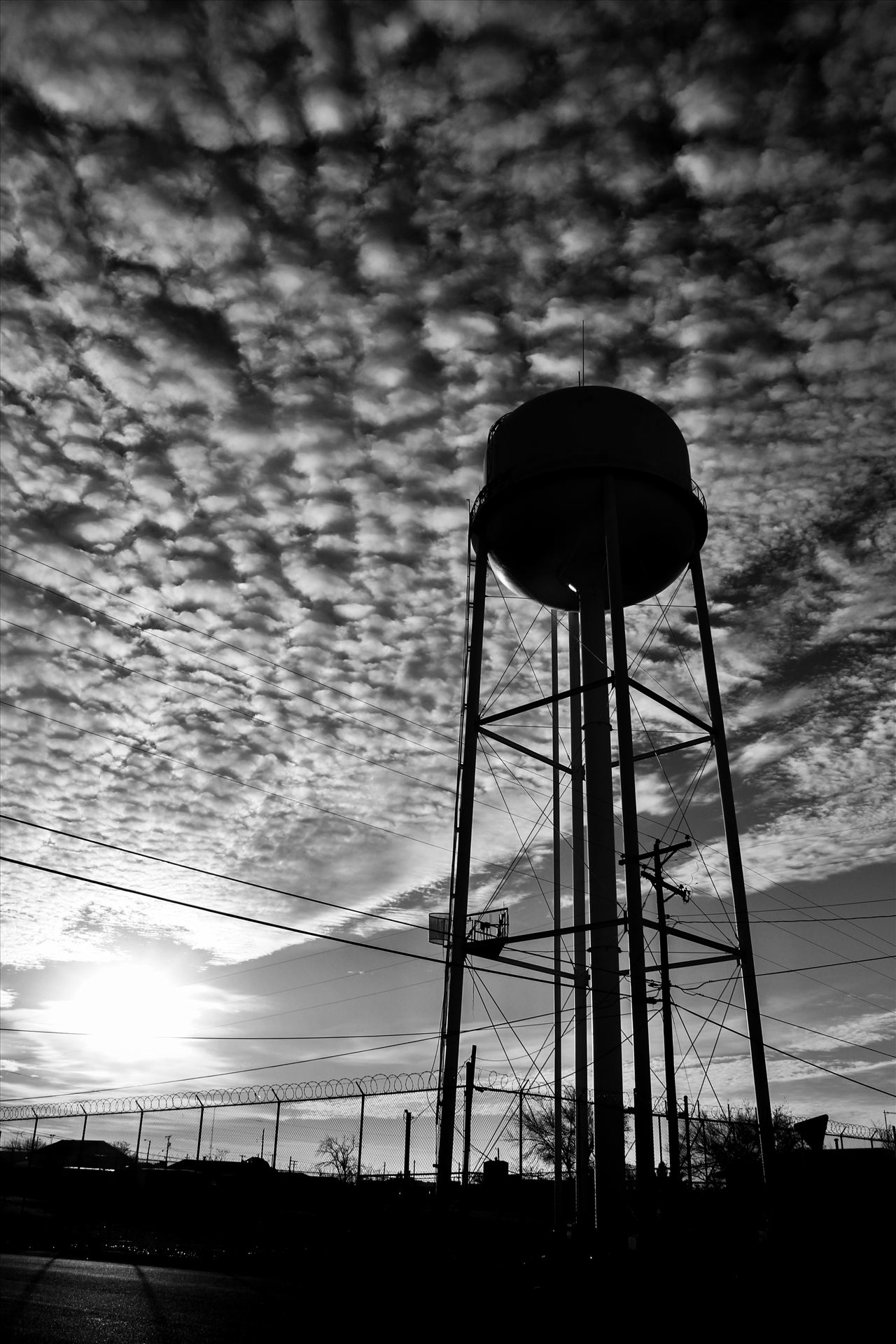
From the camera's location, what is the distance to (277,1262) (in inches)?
556

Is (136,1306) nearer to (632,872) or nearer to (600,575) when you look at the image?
(632,872)

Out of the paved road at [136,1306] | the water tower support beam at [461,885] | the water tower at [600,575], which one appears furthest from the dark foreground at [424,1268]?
the water tower at [600,575]

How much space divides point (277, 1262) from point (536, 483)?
12297 mm

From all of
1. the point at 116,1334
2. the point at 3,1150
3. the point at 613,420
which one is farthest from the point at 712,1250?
the point at 3,1150

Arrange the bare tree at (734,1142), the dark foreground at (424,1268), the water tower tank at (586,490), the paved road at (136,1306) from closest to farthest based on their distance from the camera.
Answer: the paved road at (136,1306)
the dark foreground at (424,1268)
the water tower tank at (586,490)
the bare tree at (734,1142)

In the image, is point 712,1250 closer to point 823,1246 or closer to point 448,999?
point 823,1246

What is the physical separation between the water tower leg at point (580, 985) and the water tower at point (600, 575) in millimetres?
272

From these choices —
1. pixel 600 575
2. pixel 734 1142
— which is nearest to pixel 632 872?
pixel 600 575

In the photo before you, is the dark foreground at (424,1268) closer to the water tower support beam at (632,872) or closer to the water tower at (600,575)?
the water tower support beam at (632,872)

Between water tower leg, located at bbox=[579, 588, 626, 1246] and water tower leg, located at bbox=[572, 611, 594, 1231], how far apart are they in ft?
1.11

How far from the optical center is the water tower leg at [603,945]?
15.9 meters

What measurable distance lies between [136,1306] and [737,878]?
10.5m

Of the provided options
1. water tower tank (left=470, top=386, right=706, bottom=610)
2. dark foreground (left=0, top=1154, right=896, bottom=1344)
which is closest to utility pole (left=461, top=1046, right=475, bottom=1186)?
dark foreground (left=0, top=1154, right=896, bottom=1344)

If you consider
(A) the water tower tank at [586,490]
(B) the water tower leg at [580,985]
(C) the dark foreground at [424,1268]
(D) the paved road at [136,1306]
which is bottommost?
(D) the paved road at [136,1306]
